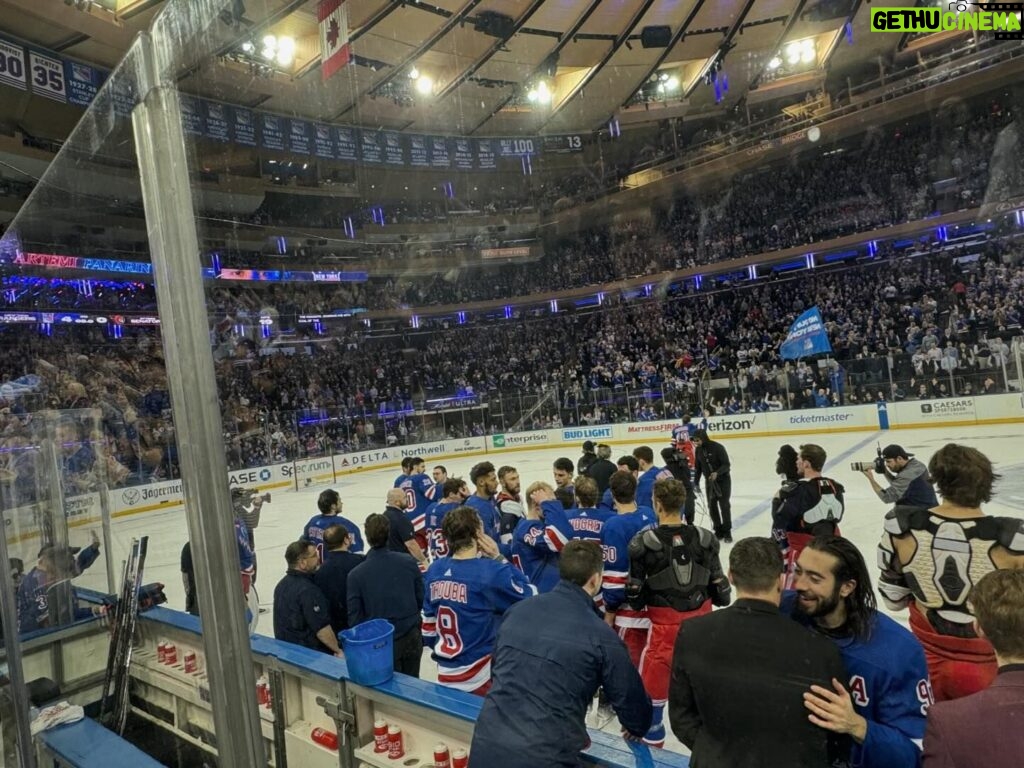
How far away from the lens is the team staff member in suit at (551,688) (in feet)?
4.75

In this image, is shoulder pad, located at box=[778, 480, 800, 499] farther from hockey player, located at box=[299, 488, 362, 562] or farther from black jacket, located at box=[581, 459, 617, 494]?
hockey player, located at box=[299, 488, 362, 562]

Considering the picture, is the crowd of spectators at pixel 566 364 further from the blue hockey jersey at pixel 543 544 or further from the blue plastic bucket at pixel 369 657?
the blue hockey jersey at pixel 543 544

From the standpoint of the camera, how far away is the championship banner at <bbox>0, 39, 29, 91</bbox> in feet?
22.3

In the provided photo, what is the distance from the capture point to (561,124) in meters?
13.1

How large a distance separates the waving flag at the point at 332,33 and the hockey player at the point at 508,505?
287cm

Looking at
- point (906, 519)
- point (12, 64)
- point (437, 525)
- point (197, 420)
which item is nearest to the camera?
point (197, 420)

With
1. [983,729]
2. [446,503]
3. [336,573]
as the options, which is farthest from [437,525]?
[983,729]

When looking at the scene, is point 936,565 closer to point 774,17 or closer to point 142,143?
point 142,143

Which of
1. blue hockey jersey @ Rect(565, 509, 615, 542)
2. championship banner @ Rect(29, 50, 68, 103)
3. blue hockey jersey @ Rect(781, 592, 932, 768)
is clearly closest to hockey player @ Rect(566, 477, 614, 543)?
blue hockey jersey @ Rect(565, 509, 615, 542)

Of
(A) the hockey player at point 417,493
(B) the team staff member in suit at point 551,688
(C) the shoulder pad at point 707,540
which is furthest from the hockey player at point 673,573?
(A) the hockey player at point 417,493

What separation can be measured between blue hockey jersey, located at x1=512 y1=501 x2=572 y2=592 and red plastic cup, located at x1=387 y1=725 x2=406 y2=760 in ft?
3.22

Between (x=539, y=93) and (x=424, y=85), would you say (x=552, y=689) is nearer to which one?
(x=424, y=85)

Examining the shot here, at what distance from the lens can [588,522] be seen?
326 cm

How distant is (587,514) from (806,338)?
10.6 meters
